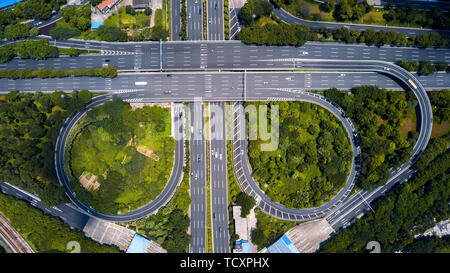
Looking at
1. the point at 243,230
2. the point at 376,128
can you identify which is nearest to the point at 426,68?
the point at 376,128

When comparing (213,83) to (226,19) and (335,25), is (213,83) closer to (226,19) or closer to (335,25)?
(226,19)

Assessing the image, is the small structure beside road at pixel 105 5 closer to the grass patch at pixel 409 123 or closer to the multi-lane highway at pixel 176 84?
the multi-lane highway at pixel 176 84

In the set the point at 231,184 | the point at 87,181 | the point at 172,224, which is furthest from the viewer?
the point at 231,184

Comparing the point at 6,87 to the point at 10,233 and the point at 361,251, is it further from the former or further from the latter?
the point at 361,251

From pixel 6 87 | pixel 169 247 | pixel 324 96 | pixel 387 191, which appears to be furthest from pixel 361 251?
pixel 6 87

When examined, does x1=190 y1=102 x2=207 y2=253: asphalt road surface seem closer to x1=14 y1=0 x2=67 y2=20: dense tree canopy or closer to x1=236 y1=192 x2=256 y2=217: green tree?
x1=236 y1=192 x2=256 y2=217: green tree


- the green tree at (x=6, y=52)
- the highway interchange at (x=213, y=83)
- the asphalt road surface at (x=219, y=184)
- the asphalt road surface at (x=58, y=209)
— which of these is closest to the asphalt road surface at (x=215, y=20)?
the highway interchange at (x=213, y=83)

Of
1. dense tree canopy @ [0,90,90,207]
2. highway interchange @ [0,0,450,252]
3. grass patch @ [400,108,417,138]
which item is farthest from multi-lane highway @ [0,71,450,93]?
grass patch @ [400,108,417,138]
